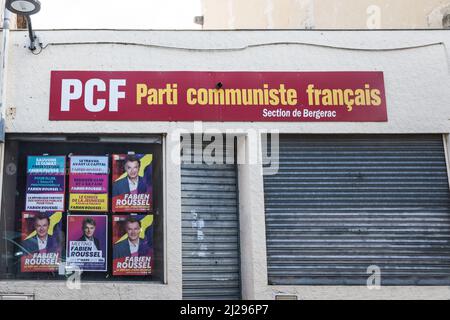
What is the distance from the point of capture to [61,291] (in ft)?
20.8

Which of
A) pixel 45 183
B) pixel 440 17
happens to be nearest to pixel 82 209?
pixel 45 183

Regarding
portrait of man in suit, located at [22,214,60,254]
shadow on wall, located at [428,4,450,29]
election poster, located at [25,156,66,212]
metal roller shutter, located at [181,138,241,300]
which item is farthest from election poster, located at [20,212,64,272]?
shadow on wall, located at [428,4,450,29]

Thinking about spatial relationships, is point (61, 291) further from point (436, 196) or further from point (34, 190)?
point (436, 196)

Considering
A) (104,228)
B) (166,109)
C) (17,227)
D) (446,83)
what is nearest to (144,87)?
(166,109)

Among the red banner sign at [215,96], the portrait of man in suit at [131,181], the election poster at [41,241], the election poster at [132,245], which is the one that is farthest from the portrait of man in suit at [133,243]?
the red banner sign at [215,96]

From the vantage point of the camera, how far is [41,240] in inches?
260

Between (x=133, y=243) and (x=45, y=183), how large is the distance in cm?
149

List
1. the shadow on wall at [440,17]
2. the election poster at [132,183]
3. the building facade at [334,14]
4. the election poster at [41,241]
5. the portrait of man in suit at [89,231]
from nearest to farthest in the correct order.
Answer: the election poster at [41,241] → the portrait of man in suit at [89,231] → the election poster at [132,183] → the shadow on wall at [440,17] → the building facade at [334,14]

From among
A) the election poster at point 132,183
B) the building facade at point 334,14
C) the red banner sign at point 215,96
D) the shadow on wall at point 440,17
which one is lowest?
the election poster at point 132,183

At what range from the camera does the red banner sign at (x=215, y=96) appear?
22.5 ft

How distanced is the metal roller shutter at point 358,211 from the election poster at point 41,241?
9.58 ft

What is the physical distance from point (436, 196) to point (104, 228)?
15.6ft

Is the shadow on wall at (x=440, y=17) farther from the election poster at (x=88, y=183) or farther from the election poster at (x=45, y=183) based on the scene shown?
the election poster at (x=45, y=183)

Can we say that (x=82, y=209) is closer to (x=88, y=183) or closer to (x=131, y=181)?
(x=88, y=183)
